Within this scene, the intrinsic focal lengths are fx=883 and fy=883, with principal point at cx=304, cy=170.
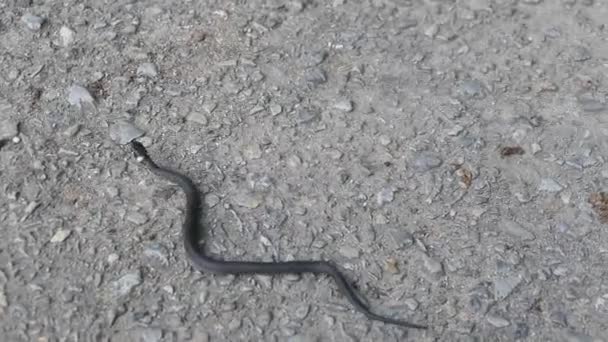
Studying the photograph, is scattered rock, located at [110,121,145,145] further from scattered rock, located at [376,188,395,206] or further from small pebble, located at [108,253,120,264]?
scattered rock, located at [376,188,395,206]

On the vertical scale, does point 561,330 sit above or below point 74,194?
below

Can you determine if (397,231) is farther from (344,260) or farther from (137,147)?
(137,147)

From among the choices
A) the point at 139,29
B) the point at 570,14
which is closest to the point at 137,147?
the point at 139,29

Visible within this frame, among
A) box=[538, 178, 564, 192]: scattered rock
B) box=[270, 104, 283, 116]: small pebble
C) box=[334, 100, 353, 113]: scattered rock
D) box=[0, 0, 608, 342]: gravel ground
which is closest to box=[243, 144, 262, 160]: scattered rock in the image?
box=[0, 0, 608, 342]: gravel ground

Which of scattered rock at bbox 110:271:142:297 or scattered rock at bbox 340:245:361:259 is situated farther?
scattered rock at bbox 340:245:361:259

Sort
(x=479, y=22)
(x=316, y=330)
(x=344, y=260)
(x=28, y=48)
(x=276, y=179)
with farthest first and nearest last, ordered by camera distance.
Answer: (x=479, y=22) < (x=28, y=48) < (x=276, y=179) < (x=344, y=260) < (x=316, y=330)

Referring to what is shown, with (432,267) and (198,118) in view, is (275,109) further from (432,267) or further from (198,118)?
(432,267)

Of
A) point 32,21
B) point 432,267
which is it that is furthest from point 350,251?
point 32,21

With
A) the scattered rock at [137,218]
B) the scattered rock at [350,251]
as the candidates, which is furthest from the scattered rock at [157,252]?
the scattered rock at [350,251]
